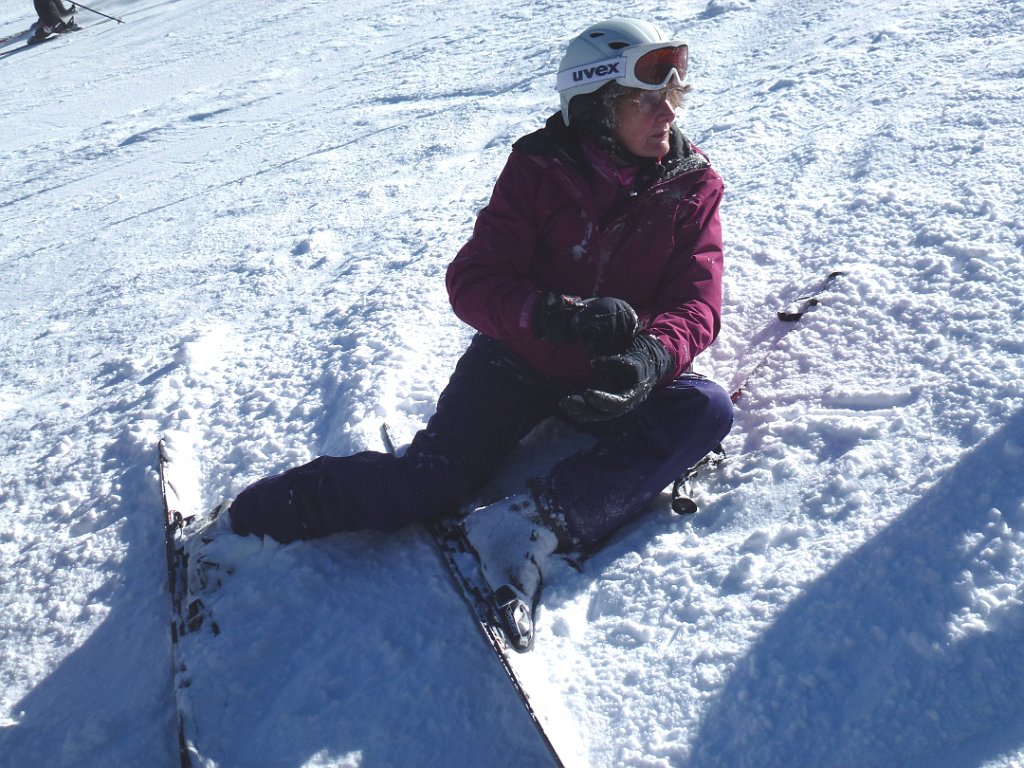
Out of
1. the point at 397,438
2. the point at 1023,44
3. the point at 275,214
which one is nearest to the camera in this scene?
the point at 397,438

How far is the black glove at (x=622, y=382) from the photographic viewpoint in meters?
2.15

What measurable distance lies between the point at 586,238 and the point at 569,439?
646 millimetres

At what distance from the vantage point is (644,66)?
2529mm

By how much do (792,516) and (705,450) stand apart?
0.29m

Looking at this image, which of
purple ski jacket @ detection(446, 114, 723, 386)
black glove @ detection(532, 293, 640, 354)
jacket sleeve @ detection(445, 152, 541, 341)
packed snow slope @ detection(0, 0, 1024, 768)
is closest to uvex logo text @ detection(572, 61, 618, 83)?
purple ski jacket @ detection(446, 114, 723, 386)

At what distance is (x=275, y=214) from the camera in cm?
552

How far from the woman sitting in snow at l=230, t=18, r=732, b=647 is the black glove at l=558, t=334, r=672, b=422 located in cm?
1

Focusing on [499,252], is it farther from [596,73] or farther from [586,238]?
[596,73]

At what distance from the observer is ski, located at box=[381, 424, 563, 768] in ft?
6.44

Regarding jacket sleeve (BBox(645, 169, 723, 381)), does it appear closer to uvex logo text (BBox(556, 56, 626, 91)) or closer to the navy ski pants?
the navy ski pants

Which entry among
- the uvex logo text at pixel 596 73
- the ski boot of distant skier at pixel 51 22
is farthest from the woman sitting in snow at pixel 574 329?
the ski boot of distant skier at pixel 51 22

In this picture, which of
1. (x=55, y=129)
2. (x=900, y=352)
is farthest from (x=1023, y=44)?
(x=55, y=129)

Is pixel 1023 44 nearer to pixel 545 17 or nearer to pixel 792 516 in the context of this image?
pixel 792 516

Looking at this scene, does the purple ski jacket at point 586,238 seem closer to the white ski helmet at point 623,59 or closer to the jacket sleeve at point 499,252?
the jacket sleeve at point 499,252
